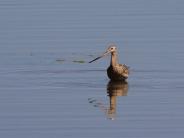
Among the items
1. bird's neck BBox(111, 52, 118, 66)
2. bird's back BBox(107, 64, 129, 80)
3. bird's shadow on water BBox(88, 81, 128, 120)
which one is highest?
bird's neck BBox(111, 52, 118, 66)

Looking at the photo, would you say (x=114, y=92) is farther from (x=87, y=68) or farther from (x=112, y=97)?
(x=87, y=68)

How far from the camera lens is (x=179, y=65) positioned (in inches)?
960

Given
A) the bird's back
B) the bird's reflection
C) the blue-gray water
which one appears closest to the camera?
the blue-gray water

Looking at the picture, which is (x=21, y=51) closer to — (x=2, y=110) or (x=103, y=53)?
(x=103, y=53)

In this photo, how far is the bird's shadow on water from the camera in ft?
64.8

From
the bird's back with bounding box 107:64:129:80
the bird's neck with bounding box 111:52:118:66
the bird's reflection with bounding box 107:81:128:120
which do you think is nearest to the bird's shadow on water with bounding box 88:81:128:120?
the bird's reflection with bounding box 107:81:128:120

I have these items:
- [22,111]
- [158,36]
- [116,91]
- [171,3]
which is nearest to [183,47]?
[158,36]

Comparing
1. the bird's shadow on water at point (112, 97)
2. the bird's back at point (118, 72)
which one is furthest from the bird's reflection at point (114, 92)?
the bird's back at point (118, 72)

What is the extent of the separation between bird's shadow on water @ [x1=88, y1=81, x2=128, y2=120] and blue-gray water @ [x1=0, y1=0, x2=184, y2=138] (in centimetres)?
6

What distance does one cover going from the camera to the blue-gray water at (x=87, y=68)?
60.6ft

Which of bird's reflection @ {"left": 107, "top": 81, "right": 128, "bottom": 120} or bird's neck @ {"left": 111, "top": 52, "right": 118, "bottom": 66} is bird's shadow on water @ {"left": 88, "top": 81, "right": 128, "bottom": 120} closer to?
bird's reflection @ {"left": 107, "top": 81, "right": 128, "bottom": 120}

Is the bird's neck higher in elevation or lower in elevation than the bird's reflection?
higher

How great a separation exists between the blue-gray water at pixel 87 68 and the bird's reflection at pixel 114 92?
0.10 metres

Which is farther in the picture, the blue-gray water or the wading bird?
the wading bird
